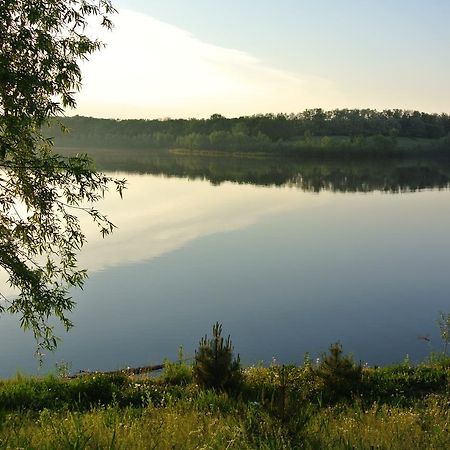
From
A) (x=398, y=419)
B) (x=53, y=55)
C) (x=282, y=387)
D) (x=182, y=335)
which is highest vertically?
(x=53, y=55)

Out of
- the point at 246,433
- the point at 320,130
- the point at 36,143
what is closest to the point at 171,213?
the point at 36,143

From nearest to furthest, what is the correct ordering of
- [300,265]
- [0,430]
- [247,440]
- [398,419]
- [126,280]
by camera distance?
[247,440] → [0,430] → [398,419] → [126,280] → [300,265]

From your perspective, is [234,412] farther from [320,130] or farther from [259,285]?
[320,130]

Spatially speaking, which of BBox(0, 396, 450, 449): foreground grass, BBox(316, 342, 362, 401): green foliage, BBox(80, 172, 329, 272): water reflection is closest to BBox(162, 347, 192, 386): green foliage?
BBox(316, 342, 362, 401): green foliage

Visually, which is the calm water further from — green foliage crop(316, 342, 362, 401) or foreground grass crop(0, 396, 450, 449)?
foreground grass crop(0, 396, 450, 449)

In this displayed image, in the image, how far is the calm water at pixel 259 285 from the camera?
1842 centimetres

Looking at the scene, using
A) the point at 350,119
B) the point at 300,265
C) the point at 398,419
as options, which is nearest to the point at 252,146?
the point at 350,119

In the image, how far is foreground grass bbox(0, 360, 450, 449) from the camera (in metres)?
5.12

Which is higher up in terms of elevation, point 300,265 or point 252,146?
point 252,146

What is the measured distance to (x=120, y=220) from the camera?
48.5 metres

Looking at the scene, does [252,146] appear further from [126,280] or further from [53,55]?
[53,55]

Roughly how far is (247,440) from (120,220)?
147ft

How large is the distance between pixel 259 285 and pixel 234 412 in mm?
18570

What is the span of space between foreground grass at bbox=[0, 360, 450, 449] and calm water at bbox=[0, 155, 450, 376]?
18.1 feet
